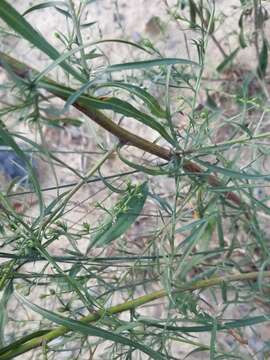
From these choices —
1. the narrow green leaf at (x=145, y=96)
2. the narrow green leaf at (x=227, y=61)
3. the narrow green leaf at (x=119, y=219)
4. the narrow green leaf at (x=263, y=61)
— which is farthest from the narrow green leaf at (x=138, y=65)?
the narrow green leaf at (x=227, y=61)

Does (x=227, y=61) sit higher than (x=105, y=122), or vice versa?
(x=227, y=61)

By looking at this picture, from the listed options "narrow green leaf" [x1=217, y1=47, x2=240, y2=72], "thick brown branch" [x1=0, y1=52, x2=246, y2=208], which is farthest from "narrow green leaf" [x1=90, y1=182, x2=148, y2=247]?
"narrow green leaf" [x1=217, y1=47, x2=240, y2=72]

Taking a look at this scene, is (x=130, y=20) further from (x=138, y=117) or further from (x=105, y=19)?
(x=138, y=117)

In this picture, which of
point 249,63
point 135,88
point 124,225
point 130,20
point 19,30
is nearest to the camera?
point 19,30

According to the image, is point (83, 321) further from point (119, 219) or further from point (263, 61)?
point (263, 61)

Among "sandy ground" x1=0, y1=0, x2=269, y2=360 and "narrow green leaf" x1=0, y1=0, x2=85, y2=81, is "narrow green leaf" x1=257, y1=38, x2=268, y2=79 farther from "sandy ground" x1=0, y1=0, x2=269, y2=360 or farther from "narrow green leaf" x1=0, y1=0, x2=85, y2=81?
"narrow green leaf" x1=0, y1=0, x2=85, y2=81

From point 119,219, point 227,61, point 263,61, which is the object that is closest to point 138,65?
point 119,219

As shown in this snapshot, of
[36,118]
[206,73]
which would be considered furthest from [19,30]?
[206,73]

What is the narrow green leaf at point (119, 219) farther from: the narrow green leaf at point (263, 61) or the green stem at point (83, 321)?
the narrow green leaf at point (263, 61)
